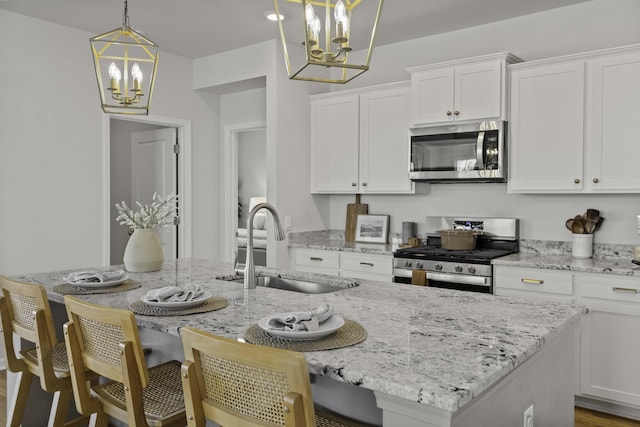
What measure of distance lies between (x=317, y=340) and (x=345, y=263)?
2.89 m

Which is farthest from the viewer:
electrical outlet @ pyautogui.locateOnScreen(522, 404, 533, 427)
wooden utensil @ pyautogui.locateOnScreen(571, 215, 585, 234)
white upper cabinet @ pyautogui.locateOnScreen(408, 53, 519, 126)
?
white upper cabinet @ pyautogui.locateOnScreen(408, 53, 519, 126)

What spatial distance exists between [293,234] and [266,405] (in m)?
3.56

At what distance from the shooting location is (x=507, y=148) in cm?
374

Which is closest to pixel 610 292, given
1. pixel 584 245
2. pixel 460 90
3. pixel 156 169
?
pixel 584 245

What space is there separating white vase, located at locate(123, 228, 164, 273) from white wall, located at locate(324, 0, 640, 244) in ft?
8.13

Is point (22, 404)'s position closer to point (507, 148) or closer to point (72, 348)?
point (72, 348)

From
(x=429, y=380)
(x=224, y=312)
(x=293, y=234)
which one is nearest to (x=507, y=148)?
(x=293, y=234)

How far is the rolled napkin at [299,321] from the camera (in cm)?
149

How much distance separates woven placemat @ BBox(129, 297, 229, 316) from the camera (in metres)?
1.86

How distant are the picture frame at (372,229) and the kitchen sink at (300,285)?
2.08 metres

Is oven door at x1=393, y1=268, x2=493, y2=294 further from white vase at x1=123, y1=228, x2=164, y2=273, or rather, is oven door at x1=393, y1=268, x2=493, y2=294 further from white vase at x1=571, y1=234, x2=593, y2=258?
white vase at x1=123, y1=228, x2=164, y2=273

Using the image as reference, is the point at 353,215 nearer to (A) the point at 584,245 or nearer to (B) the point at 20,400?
(A) the point at 584,245

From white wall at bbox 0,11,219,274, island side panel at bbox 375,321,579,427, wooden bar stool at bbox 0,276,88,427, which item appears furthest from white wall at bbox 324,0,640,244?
wooden bar stool at bbox 0,276,88,427

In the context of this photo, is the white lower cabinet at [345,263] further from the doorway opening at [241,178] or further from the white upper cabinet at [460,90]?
the white upper cabinet at [460,90]
